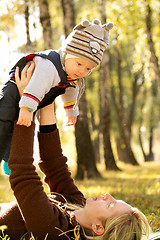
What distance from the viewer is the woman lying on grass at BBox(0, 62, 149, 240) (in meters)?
2.34

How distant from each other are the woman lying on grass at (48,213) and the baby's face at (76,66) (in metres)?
0.43

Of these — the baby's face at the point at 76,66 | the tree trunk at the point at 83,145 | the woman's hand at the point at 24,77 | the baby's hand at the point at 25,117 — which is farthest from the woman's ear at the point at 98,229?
the tree trunk at the point at 83,145

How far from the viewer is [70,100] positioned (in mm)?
3506

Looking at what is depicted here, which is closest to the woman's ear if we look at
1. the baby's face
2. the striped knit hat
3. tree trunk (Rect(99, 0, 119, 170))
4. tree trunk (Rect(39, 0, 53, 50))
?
the baby's face

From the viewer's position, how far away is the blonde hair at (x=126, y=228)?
7.93 ft

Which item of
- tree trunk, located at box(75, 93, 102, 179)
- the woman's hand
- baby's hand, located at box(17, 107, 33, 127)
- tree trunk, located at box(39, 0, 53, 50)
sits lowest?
tree trunk, located at box(75, 93, 102, 179)

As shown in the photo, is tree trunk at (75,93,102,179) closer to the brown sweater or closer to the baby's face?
the baby's face

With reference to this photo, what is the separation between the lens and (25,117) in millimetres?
2566

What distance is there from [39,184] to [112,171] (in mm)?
8983

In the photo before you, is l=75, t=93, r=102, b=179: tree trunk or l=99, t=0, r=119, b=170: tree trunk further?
l=99, t=0, r=119, b=170: tree trunk

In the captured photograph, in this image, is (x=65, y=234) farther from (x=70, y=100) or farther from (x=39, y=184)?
(x=70, y=100)

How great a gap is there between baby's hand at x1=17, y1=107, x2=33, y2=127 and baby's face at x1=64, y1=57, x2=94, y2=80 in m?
0.69

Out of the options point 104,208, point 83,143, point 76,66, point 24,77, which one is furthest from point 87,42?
point 83,143

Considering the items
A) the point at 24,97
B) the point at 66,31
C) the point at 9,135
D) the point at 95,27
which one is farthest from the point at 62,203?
the point at 66,31
